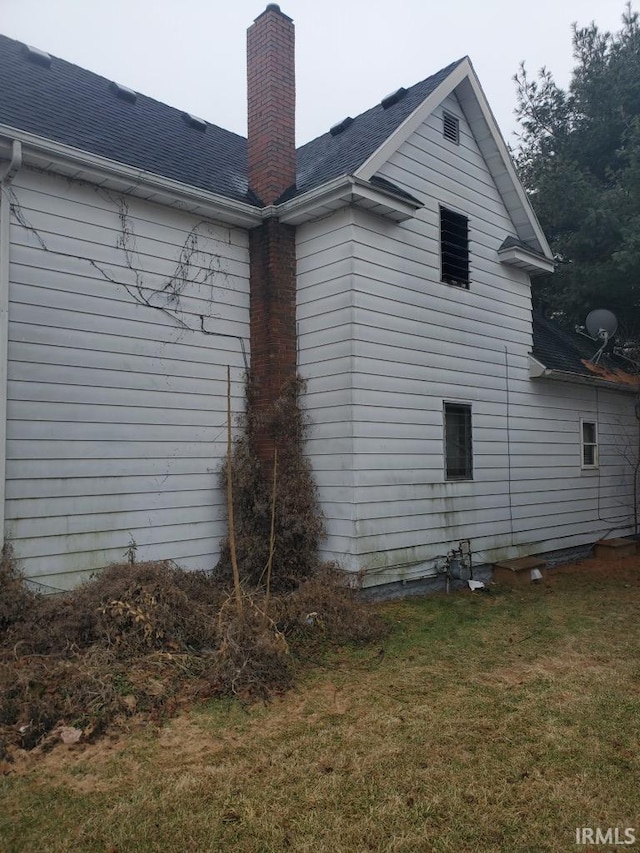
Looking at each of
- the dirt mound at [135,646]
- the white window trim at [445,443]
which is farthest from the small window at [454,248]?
the dirt mound at [135,646]

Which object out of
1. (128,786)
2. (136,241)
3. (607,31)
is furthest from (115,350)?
(607,31)

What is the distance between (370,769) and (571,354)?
37.5ft

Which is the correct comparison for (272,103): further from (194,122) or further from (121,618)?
(121,618)

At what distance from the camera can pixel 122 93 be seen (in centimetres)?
991

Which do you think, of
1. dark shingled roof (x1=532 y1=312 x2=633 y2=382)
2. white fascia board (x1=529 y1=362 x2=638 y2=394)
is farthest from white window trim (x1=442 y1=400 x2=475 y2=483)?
dark shingled roof (x1=532 y1=312 x2=633 y2=382)

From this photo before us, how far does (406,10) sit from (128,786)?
14.5m

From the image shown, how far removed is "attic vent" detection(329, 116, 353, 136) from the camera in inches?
424

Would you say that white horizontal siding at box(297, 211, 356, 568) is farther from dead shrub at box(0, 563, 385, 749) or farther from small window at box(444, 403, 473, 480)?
small window at box(444, 403, 473, 480)

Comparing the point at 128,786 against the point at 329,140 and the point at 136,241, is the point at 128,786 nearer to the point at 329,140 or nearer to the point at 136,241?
the point at 136,241

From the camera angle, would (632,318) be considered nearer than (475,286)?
No

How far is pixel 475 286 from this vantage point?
1012 centimetres

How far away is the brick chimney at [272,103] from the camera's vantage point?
8.98m

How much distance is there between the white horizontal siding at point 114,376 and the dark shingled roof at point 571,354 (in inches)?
251

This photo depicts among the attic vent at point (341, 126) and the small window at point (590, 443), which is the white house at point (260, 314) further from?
the small window at point (590, 443)
